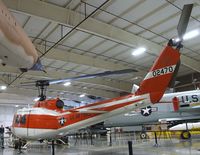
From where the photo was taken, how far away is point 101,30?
983 centimetres

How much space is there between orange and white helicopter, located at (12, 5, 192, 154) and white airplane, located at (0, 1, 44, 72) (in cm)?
237

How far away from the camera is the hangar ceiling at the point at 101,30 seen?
343 inches

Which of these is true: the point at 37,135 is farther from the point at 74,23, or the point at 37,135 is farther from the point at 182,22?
the point at 182,22

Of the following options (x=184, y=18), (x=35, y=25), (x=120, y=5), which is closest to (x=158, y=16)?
(x=120, y=5)

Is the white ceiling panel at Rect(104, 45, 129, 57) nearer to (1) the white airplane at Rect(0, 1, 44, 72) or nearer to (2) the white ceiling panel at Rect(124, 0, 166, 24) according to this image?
(2) the white ceiling panel at Rect(124, 0, 166, 24)

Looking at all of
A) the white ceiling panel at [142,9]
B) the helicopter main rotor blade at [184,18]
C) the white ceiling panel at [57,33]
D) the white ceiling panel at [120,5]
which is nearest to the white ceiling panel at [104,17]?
the white ceiling panel at [120,5]

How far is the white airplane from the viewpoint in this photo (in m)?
3.47

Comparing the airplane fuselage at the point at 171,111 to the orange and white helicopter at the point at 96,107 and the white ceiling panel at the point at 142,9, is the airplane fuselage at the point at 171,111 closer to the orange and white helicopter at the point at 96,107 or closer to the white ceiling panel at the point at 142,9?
the white ceiling panel at the point at 142,9

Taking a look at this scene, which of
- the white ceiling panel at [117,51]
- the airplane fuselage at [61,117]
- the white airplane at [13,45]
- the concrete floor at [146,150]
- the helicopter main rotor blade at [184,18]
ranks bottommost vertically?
the concrete floor at [146,150]

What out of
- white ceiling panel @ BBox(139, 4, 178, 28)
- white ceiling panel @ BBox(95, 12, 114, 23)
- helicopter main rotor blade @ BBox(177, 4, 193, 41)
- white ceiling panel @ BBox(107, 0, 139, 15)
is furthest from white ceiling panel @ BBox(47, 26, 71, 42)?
helicopter main rotor blade @ BBox(177, 4, 193, 41)

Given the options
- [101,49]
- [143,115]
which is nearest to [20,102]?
[101,49]

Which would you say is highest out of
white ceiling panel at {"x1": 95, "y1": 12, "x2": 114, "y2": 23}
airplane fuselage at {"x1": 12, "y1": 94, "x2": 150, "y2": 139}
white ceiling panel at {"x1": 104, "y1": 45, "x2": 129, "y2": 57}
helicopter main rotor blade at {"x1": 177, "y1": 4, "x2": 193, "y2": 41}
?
white ceiling panel at {"x1": 95, "y1": 12, "x2": 114, "y2": 23}

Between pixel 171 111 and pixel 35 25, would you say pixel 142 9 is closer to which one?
pixel 35 25

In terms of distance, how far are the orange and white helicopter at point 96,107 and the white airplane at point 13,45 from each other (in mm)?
2368
